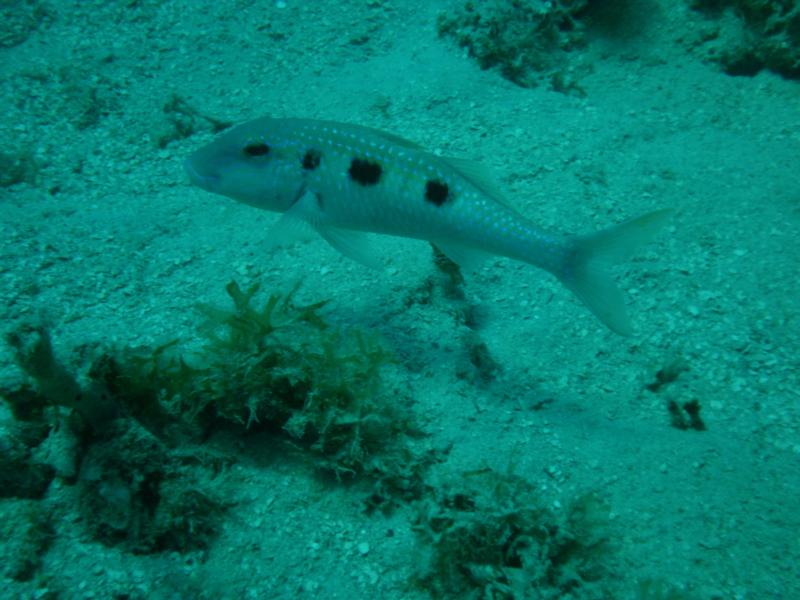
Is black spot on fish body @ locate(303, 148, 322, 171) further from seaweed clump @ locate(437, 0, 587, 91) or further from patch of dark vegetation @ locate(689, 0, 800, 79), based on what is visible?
patch of dark vegetation @ locate(689, 0, 800, 79)

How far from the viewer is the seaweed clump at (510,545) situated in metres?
2.69

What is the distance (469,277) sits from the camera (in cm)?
503

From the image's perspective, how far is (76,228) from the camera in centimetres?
517

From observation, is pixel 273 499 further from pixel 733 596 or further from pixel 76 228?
pixel 76 228

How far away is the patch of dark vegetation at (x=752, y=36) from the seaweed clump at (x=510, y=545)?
23.4 feet

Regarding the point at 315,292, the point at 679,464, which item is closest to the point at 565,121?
the point at 315,292

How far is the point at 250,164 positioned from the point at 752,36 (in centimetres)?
738

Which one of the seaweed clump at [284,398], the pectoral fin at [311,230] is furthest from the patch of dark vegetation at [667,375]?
the pectoral fin at [311,230]

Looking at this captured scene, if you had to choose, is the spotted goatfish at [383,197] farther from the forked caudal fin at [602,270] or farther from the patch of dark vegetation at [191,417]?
the patch of dark vegetation at [191,417]

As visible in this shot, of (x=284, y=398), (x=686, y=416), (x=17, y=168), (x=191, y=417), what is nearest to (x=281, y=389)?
(x=284, y=398)

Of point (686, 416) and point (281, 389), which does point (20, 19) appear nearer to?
point (281, 389)

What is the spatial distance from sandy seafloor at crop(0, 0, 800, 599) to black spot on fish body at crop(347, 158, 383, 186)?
126 centimetres

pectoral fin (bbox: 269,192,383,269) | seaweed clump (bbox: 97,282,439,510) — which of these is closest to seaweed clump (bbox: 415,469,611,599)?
seaweed clump (bbox: 97,282,439,510)

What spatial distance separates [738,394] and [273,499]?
3696 mm
